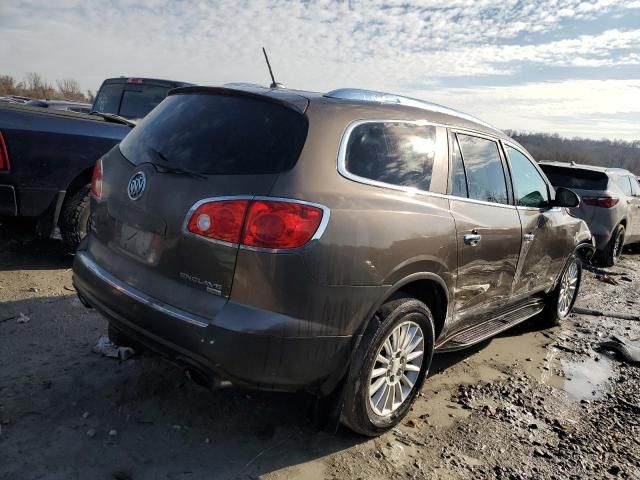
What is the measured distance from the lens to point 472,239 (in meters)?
3.38

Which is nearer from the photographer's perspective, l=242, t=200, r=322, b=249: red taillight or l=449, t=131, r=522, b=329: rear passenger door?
l=242, t=200, r=322, b=249: red taillight

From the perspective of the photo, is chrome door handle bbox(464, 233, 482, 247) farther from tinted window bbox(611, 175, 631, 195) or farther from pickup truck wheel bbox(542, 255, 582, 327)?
tinted window bbox(611, 175, 631, 195)

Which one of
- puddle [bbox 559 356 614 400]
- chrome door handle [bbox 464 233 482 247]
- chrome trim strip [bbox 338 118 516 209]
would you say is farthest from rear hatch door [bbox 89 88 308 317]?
puddle [bbox 559 356 614 400]

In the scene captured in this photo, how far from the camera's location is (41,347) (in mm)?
3594

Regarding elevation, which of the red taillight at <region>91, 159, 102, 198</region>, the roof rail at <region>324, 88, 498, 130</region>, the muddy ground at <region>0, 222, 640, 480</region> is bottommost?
the muddy ground at <region>0, 222, 640, 480</region>

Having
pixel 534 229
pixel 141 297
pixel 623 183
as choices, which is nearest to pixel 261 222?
pixel 141 297

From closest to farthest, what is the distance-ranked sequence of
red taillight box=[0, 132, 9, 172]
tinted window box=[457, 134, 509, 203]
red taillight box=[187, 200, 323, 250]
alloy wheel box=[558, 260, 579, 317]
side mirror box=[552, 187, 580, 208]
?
red taillight box=[187, 200, 323, 250] < tinted window box=[457, 134, 509, 203] < red taillight box=[0, 132, 9, 172] < side mirror box=[552, 187, 580, 208] < alloy wheel box=[558, 260, 579, 317]

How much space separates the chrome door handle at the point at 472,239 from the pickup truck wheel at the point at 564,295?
2296mm

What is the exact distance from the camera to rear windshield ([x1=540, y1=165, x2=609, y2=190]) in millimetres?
9070

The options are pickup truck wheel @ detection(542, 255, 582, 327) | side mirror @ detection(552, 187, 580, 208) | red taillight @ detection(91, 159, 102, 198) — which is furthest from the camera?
pickup truck wheel @ detection(542, 255, 582, 327)

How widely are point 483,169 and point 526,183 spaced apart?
0.86 meters

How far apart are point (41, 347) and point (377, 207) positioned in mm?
2502

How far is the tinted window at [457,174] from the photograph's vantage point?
3.36 metres

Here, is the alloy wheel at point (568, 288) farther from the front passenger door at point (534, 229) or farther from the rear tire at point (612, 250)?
the rear tire at point (612, 250)
